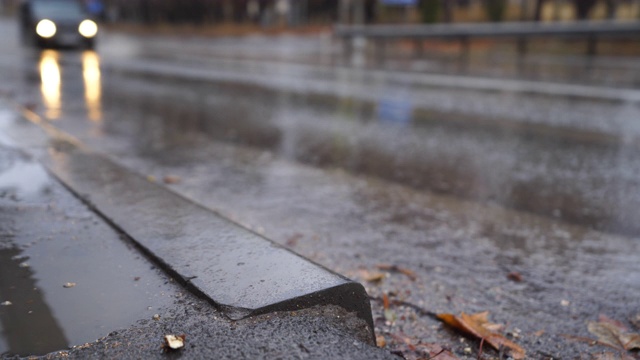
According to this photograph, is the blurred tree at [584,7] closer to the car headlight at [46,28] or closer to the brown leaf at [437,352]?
the car headlight at [46,28]

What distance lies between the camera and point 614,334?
90.5 inches

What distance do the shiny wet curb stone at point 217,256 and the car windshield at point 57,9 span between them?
17042 mm

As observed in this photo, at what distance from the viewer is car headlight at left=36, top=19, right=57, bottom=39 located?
59.7 ft

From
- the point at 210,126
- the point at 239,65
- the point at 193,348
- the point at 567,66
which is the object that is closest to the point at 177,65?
the point at 239,65

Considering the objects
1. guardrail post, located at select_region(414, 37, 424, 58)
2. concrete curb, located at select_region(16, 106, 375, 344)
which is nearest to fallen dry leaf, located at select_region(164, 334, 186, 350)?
concrete curb, located at select_region(16, 106, 375, 344)

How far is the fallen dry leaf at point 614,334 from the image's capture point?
2.22m

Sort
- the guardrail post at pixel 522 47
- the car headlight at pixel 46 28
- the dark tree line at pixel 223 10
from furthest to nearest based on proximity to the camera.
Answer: the dark tree line at pixel 223 10
the car headlight at pixel 46 28
the guardrail post at pixel 522 47

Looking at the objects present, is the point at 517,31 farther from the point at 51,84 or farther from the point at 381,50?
the point at 51,84

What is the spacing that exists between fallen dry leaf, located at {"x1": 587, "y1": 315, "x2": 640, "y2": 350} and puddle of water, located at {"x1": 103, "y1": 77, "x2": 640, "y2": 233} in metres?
1.34

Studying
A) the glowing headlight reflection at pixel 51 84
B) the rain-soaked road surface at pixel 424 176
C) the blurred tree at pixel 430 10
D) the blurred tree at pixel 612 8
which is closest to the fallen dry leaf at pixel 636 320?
the rain-soaked road surface at pixel 424 176

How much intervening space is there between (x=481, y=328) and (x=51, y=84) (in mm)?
9561

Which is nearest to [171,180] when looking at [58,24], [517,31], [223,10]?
[517,31]

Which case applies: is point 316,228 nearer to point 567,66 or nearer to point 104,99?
point 104,99

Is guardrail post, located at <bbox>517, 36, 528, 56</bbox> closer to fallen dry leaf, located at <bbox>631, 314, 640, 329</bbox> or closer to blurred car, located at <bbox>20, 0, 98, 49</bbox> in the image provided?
blurred car, located at <bbox>20, 0, 98, 49</bbox>
